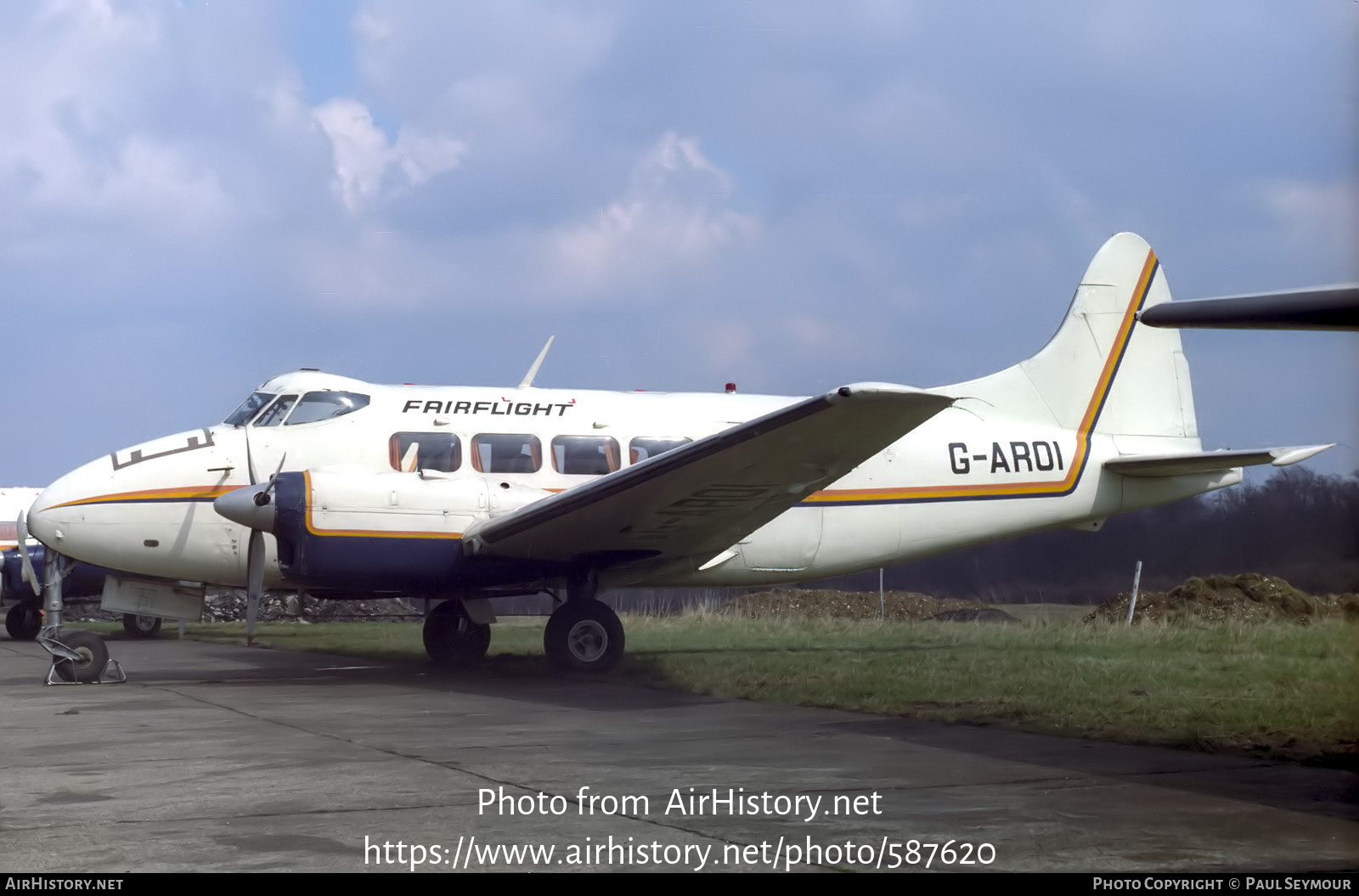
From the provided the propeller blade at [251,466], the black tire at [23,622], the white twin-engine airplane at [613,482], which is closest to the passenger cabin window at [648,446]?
the white twin-engine airplane at [613,482]

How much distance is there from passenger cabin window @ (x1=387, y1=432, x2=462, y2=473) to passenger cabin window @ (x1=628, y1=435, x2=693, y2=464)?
5.57ft

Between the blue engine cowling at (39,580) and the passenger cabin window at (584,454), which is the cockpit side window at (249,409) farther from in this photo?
the blue engine cowling at (39,580)

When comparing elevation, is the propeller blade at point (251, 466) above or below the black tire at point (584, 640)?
above

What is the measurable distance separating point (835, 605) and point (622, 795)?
22.1 metres

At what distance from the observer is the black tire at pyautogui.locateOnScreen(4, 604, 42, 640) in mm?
20969

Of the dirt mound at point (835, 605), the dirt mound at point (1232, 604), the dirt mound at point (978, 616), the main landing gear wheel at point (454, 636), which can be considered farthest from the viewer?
the dirt mound at point (835, 605)

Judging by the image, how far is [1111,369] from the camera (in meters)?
15.2

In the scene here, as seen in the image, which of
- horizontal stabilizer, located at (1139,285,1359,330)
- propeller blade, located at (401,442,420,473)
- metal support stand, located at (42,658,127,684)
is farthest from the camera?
propeller blade, located at (401,442,420,473)

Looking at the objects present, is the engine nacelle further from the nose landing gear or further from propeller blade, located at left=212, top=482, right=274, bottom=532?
the nose landing gear

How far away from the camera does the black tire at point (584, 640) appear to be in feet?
38.4

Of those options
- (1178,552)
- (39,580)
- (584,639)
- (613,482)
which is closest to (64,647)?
(584,639)

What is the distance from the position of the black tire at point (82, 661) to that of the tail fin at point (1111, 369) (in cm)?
912

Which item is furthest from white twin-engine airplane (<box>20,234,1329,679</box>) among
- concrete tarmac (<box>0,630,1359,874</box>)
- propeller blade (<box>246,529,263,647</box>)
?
concrete tarmac (<box>0,630,1359,874</box>)
